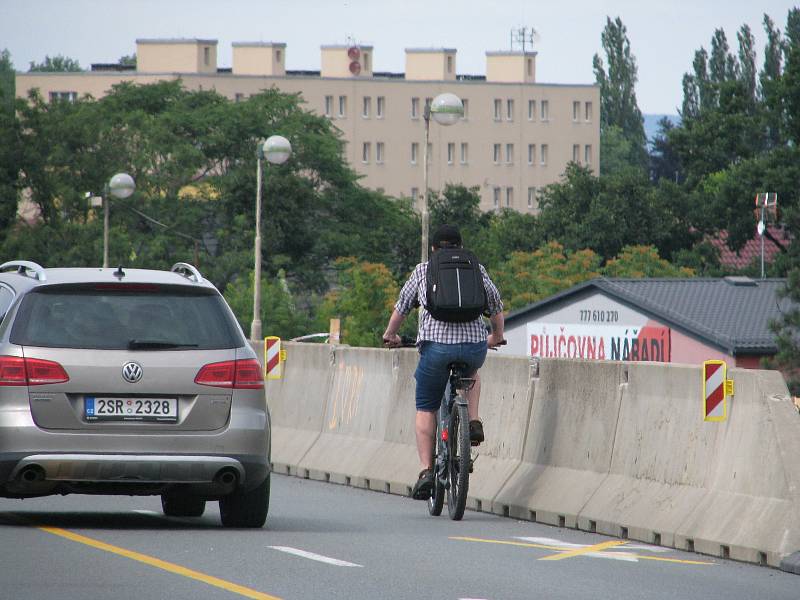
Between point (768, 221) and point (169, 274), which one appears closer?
point (169, 274)

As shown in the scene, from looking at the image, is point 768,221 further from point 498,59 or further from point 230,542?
point 498,59

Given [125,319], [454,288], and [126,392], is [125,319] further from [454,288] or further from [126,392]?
[454,288]

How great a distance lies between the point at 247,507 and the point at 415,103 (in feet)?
535

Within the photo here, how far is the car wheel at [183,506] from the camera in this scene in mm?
12641

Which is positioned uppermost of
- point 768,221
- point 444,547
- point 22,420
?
point 768,221

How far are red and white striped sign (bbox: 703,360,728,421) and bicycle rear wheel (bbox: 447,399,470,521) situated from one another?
164 cm

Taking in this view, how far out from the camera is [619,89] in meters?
185

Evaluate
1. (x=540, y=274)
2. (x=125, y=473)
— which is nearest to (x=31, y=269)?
(x=125, y=473)

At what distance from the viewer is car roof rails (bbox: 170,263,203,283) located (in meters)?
11.6

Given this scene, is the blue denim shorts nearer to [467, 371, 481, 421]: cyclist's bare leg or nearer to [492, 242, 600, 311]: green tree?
[467, 371, 481, 421]: cyclist's bare leg

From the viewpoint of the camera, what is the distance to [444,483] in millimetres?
12609

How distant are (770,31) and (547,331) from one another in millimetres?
97023

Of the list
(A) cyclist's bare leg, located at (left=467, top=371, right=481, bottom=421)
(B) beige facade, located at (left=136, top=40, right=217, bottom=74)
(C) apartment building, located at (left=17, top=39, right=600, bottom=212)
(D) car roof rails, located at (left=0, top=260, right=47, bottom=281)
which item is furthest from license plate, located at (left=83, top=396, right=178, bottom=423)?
(B) beige facade, located at (left=136, top=40, right=217, bottom=74)

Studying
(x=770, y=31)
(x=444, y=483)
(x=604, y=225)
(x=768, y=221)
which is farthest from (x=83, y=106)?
(x=444, y=483)
